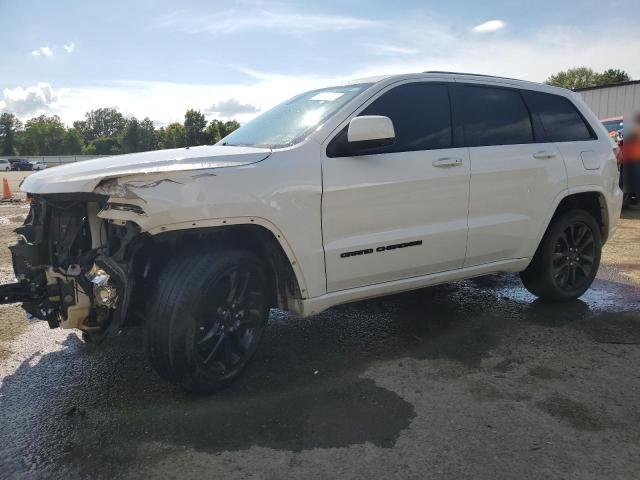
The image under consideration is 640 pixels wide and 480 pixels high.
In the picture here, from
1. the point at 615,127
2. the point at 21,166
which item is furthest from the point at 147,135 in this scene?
the point at 615,127

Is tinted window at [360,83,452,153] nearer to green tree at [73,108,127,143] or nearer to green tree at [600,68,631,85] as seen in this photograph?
green tree at [600,68,631,85]

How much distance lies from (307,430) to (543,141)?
320 centimetres

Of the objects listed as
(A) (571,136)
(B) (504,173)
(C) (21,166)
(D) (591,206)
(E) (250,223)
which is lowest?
(D) (591,206)

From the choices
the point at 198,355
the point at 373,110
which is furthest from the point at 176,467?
the point at 373,110

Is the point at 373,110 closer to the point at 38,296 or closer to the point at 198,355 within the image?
the point at 198,355

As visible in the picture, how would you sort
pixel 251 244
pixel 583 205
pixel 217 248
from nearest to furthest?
pixel 217 248 < pixel 251 244 < pixel 583 205

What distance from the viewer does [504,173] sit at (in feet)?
13.7

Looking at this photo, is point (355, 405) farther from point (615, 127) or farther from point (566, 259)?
point (615, 127)

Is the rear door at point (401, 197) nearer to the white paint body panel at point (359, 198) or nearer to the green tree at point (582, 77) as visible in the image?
the white paint body panel at point (359, 198)

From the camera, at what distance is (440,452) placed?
2.57m

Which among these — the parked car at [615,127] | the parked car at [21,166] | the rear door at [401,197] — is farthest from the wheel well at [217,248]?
the parked car at [21,166]

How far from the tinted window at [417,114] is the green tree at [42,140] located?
117 metres

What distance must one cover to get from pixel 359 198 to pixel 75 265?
69.0 inches

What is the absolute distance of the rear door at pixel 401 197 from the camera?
338 cm
